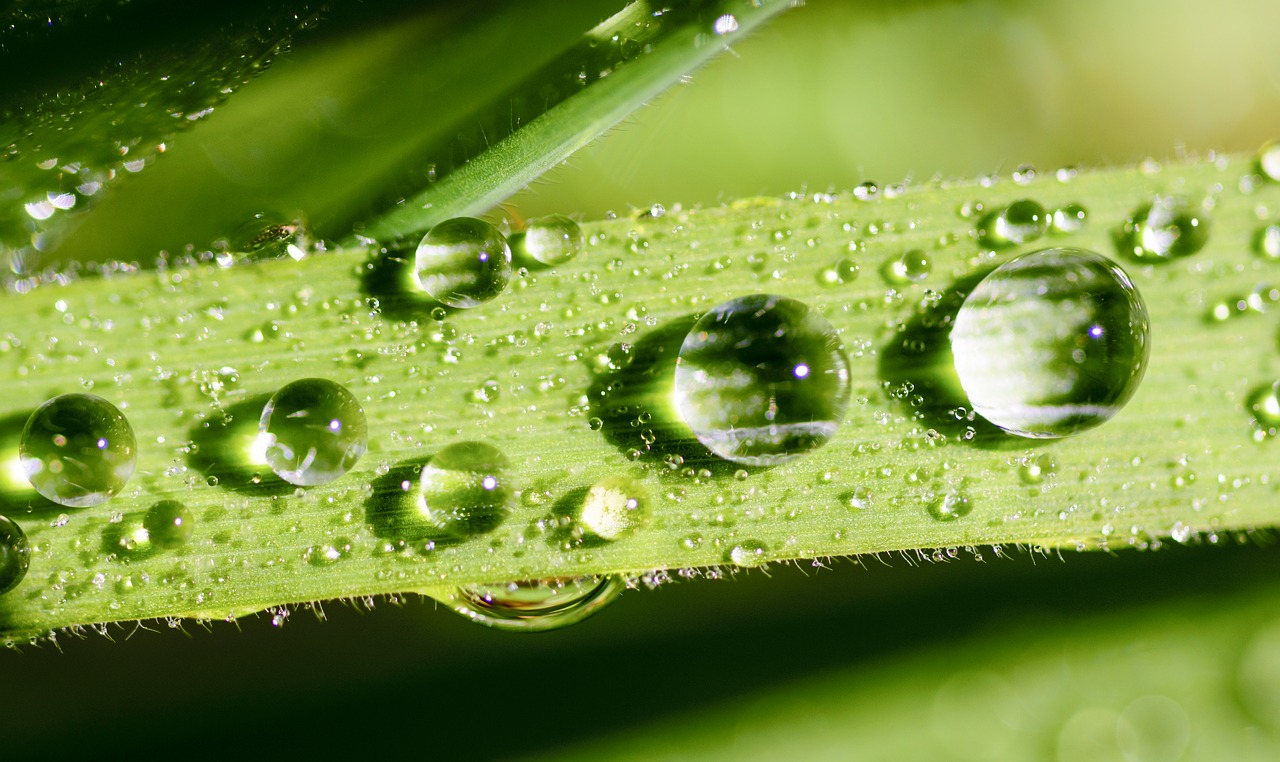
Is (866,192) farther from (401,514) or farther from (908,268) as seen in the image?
(401,514)

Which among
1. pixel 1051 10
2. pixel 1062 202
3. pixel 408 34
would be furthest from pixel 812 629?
pixel 1051 10

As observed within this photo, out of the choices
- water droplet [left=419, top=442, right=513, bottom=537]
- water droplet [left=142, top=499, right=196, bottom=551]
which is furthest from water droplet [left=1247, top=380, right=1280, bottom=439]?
water droplet [left=142, top=499, right=196, bottom=551]

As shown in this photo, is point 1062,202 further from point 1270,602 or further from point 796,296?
point 1270,602

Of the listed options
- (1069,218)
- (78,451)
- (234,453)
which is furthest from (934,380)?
(78,451)

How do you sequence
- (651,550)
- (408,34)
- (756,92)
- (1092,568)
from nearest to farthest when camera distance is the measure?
(651,550) < (408,34) < (1092,568) < (756,92)

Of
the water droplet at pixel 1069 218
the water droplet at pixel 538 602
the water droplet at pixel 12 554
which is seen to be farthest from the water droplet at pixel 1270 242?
the water droplet at pixel 12 554

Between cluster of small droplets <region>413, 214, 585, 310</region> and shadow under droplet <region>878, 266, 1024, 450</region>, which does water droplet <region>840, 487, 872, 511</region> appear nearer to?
shadow under droplet <region>878, 266, 1024, 450</region>

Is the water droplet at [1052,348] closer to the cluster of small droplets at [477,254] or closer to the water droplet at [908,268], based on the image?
the water droplet at [908,268]
